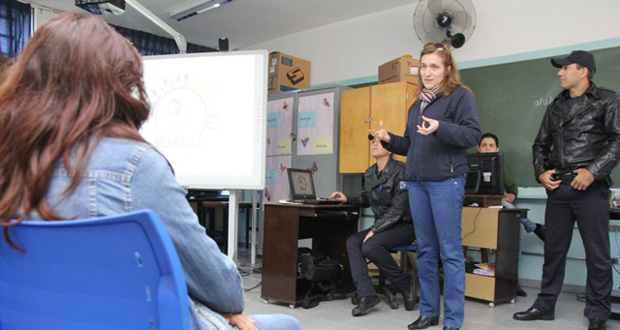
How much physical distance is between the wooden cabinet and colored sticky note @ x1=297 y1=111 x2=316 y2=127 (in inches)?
14.4

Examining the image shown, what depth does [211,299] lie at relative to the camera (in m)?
0.83

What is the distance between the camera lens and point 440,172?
245 cm

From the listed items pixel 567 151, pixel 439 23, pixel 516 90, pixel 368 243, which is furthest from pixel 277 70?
pixel 567 151

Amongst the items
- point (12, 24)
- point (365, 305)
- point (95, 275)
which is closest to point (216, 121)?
point (365, 305)

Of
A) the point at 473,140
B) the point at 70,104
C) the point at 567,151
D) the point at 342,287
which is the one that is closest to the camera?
the point at 70,104

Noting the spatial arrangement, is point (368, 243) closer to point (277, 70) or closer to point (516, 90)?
point (516, 90)

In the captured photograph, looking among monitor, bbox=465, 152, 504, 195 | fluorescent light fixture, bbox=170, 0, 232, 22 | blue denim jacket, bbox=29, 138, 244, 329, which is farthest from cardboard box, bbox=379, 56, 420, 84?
blue denim jacket, bbox=29, 138, 244, 329

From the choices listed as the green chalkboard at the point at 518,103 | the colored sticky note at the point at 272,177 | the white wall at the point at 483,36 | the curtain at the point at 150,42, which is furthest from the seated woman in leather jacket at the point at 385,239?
the curtain at the point at 150,42

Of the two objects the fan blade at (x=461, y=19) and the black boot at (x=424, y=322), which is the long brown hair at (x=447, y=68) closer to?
the black boot at (x=424, y=322)

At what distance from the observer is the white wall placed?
13.6 ft

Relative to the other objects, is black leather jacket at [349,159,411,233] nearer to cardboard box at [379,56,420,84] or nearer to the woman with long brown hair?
cardboard box at [379,56,420,84]

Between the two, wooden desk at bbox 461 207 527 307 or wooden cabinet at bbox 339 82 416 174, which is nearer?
wooden desk at bbox 461 207 527 307

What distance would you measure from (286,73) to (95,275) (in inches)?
216

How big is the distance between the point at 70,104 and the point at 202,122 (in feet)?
7.65
